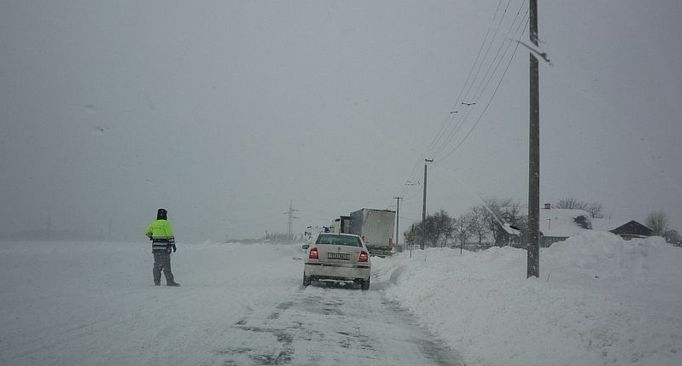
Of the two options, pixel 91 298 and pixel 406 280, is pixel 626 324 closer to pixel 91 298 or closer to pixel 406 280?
pixel 91 298

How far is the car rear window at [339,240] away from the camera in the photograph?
1515 centimetres

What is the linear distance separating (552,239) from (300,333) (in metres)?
72.8

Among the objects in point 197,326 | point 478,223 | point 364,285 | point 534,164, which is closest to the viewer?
point 197,326

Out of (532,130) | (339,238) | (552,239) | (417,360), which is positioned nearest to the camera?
(417,360)

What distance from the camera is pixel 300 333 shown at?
7.42 metres

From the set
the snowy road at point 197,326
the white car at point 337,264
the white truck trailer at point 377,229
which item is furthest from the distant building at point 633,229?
the snowy road at point 197,326

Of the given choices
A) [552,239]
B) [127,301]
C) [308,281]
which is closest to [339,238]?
[308,281]

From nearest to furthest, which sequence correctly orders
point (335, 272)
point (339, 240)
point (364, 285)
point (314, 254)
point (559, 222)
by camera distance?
point (335, 272)
point (314, 254)
point (364, 285)
point (339, 240)
point (559, 222)

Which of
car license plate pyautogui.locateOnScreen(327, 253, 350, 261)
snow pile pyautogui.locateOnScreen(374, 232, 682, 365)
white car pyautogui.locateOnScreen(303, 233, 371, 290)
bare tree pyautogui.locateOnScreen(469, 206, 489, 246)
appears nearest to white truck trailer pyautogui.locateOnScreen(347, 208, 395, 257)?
white car pyautogui.locateOnScreen(303, 233, 371, 290)

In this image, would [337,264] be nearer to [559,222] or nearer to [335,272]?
[335,272]

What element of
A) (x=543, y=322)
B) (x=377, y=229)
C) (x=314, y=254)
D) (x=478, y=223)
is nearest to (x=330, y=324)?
(x=543, y=322)

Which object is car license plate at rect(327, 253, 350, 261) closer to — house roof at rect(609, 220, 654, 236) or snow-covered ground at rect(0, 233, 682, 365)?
snow-covered ground at rect(0, 233, 682, 365)

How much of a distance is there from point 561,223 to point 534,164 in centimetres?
6708

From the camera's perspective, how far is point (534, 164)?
Result: 559 inches
